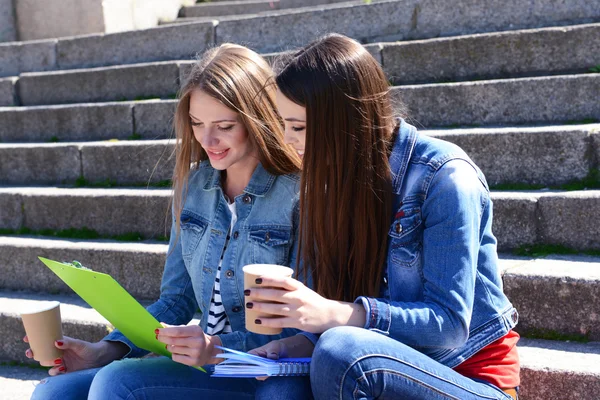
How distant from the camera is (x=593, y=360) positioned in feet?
7.67

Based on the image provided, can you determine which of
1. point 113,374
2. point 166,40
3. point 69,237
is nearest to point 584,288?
point 113,374

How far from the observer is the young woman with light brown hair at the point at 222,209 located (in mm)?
2139

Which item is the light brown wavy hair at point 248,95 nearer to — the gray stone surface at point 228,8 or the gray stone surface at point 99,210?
the gray stone surface at point 99,210

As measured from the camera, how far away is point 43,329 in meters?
2.00

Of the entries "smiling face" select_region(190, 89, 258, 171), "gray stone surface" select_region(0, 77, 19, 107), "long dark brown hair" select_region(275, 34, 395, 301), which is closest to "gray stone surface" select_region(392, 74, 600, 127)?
"smiling face" select_region(190, 89, 258, 171)

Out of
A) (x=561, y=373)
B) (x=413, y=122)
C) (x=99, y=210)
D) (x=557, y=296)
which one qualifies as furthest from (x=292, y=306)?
(x=99, y=210)

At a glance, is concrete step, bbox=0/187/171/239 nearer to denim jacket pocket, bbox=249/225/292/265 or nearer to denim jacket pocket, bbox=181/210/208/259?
denim jacket pocket, bbox=181/210/208/259

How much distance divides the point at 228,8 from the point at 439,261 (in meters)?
5.38

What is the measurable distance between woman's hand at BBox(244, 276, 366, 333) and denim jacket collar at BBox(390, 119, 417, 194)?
383mm

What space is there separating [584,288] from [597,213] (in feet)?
1.47

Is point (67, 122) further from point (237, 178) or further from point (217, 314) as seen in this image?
point (217, 314)

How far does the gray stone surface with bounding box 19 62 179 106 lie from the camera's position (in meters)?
4.83

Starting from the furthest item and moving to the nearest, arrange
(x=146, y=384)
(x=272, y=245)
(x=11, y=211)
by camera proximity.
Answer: (x=11, y=211)
(x=272, y=245)
(x=146, y=384)

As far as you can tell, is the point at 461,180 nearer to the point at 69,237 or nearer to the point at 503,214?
the point at 503,214
